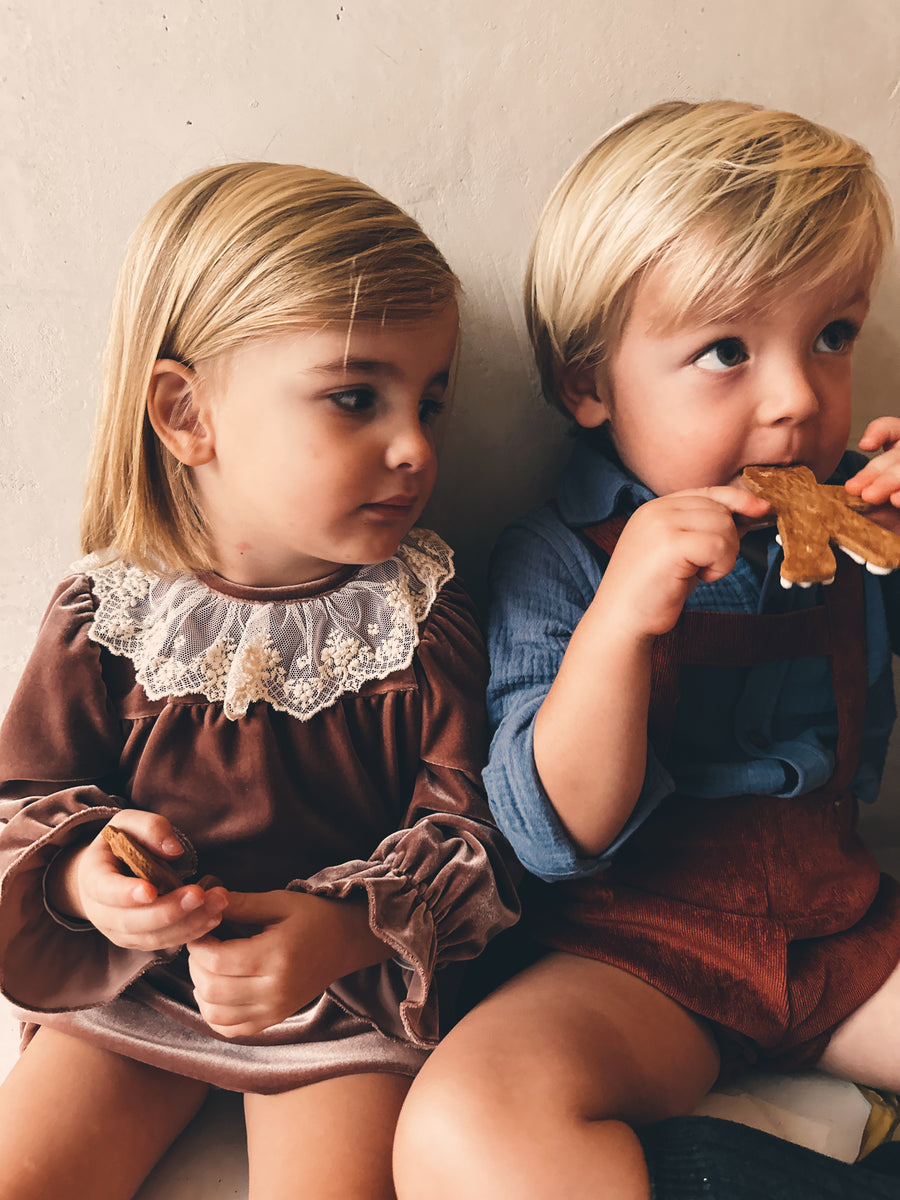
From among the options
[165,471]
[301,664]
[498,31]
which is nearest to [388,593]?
[301,664]

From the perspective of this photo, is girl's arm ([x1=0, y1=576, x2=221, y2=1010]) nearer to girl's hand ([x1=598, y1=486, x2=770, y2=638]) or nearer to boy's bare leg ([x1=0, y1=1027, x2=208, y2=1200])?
boy's bare leg ([x1=0, y1=1027, x2=208, y2=1200])

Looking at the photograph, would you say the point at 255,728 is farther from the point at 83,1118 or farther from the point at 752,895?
the point at 752,895

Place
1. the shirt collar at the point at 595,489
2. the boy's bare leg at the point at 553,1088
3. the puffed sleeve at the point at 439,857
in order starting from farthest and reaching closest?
the shirt collar at the point at 595,489
the puffed sleeve at the point at 439,857
the boy's bare leg at the point at 553,1088

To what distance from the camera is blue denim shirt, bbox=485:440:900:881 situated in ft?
2.85

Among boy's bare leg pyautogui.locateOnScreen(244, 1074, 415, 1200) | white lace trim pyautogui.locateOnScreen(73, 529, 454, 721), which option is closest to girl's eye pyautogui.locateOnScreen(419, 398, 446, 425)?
white lace trim pyautogui.locateOnScreen(73, 529, 454, 721)

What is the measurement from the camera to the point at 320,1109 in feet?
2.65

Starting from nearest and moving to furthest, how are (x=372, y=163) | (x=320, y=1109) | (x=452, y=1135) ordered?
(x=452, y=1135) < (x=320, y=1109) < (x=372, y=163)

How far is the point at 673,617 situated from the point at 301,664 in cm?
32

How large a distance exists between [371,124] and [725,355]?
41 cm

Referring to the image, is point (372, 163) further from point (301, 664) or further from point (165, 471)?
point (301, 664)

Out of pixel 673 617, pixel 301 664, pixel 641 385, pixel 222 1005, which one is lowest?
pixel 222 1005

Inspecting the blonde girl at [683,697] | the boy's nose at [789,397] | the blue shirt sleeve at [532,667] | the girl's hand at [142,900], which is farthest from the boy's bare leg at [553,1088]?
the boy's nose at [789,397]

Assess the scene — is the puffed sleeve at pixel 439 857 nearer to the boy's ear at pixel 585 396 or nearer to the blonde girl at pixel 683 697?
the blonde girl at pixel 683 697

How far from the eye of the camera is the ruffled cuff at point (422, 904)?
0.78 meters
